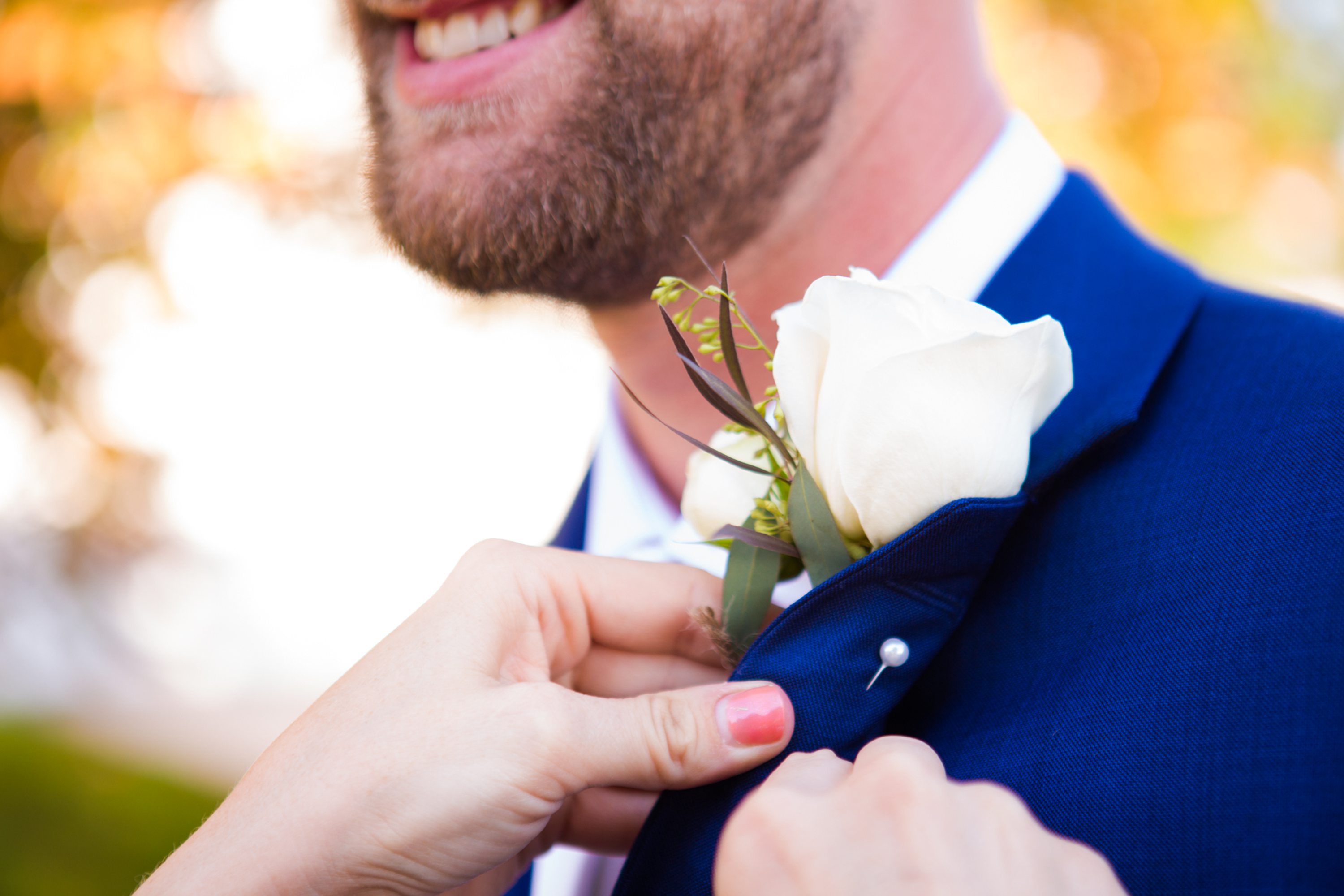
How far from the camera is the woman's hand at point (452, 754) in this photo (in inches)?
42.2

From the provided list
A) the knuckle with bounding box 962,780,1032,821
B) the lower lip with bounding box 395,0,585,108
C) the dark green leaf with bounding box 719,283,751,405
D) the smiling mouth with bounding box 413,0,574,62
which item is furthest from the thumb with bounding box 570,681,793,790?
the smiling mouth with bounding box 413,0,574,62

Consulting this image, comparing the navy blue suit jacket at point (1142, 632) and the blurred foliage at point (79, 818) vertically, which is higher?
the navy blue suit jacket at point (1142, 632)

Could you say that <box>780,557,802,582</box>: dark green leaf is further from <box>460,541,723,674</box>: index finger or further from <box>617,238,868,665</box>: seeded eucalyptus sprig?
<box>460,541,723,674</box>: index finger

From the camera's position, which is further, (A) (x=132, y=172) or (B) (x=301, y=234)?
(B) (x=301, y=234)

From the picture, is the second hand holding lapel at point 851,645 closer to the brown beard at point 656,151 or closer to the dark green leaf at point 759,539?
the dark green leaf at point 759,539

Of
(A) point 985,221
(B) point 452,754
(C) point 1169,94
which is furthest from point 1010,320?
(C) point 1169,94

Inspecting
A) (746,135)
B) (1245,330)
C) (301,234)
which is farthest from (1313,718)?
(301,234)

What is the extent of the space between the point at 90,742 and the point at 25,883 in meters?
1.85

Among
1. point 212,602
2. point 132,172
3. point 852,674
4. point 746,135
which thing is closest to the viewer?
point 852,674

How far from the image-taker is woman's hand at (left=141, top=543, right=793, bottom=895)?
42.2 inches

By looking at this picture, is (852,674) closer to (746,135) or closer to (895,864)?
(895,864)

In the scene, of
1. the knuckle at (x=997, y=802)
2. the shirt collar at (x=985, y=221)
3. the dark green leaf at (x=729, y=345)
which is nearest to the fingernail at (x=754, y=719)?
the knuckle at (x=997, y=802)

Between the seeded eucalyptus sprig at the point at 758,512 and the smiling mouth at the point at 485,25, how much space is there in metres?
0.89

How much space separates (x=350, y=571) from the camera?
9352mm
